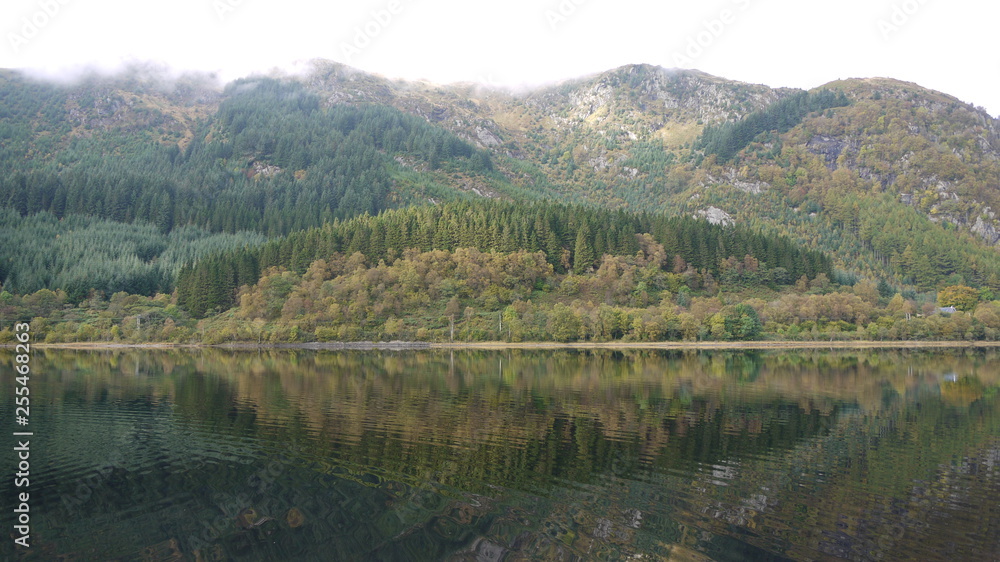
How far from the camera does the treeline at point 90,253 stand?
491 feet

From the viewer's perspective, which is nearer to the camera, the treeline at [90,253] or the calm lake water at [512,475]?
the calm lake water at [512,475]

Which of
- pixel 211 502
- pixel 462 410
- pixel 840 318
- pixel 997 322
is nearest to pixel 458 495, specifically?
pixel 211 502

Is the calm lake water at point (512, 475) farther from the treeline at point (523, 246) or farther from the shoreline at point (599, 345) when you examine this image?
the treeline at point (523, 246)

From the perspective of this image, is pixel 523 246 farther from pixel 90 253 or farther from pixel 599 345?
pixel 90 253

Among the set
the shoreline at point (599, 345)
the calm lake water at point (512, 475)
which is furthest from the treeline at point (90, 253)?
the calm lake water at point (512, 475)

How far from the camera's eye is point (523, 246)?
141 m

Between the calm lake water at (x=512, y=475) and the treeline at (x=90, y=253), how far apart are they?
122964mm

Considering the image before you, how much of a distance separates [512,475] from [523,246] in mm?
119370

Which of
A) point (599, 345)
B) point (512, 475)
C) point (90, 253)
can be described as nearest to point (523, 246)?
point (599, 345)

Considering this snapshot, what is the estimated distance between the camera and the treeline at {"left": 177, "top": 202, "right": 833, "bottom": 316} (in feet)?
464

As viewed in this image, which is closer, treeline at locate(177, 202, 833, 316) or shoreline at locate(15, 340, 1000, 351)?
shoreline at locate(15, 340, 1000, 351)

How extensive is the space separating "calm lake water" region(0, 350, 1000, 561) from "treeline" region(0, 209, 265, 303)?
403 feet

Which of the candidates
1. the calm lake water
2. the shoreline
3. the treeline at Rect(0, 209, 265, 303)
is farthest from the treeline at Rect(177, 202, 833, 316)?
the calm lake water

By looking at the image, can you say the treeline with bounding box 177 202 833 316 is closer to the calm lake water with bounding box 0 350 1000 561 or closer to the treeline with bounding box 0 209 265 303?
the treeline with bounding box 0 209 265 303
